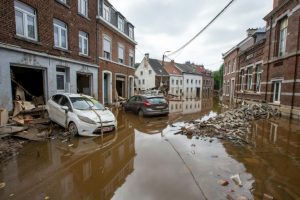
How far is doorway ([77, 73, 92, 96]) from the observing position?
1440 centimetres

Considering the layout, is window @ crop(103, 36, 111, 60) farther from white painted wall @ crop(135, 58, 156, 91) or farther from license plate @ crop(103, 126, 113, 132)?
white painted wall @ crop(135, 58, 156, 91)

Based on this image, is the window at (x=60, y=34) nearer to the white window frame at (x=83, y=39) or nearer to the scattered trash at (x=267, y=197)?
the white window frame at (x=83, y=39)

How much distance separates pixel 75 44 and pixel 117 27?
21.1 ft

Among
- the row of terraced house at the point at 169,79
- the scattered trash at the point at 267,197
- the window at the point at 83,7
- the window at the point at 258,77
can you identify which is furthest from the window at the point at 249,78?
the scattered trash at the point at 267,197

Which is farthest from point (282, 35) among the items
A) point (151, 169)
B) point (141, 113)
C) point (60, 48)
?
point (60, 48)

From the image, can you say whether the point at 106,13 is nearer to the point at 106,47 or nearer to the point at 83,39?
the point at 106,47

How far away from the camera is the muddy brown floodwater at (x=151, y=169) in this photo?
3305 mm

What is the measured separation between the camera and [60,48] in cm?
1092

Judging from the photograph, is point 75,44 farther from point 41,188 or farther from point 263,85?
point 263,85

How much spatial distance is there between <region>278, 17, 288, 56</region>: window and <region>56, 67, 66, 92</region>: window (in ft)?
49.3

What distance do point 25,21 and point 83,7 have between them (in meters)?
5.48

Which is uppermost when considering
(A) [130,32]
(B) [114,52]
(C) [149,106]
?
(A) [130,32]

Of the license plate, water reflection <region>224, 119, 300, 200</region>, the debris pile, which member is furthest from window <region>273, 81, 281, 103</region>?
the license plate

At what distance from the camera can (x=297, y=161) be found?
4668 millimetres
